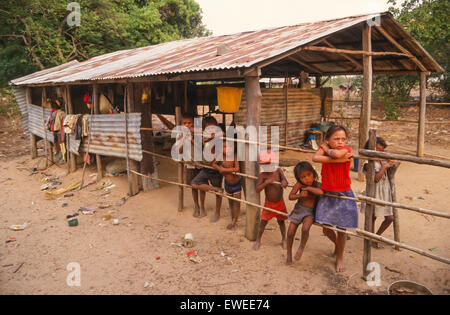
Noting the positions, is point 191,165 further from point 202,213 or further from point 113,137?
point 113,137

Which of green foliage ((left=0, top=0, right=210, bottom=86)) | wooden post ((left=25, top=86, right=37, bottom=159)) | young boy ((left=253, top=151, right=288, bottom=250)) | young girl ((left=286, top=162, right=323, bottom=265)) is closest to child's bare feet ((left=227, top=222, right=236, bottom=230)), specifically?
young boy ((left=253, top=151, right=288, bottom=250))

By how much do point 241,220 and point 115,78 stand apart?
346 cm

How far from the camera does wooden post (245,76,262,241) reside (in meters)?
4.13

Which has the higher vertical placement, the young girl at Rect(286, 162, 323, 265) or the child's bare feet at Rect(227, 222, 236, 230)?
the young girl at Rect(286, 162, 323, 265)

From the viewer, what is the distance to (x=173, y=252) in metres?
4.36

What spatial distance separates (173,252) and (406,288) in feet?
9.15

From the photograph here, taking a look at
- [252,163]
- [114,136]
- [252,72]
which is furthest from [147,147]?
[252,72]

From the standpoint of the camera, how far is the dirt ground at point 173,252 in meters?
3.53

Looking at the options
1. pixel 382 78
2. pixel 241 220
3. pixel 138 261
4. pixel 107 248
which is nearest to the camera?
pixel 138 261

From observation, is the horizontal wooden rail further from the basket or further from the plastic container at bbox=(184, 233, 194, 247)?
the plastic container at bbox=(184, 233, 194, 247)

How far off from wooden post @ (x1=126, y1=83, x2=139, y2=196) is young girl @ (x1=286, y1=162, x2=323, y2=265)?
396 centimetres
